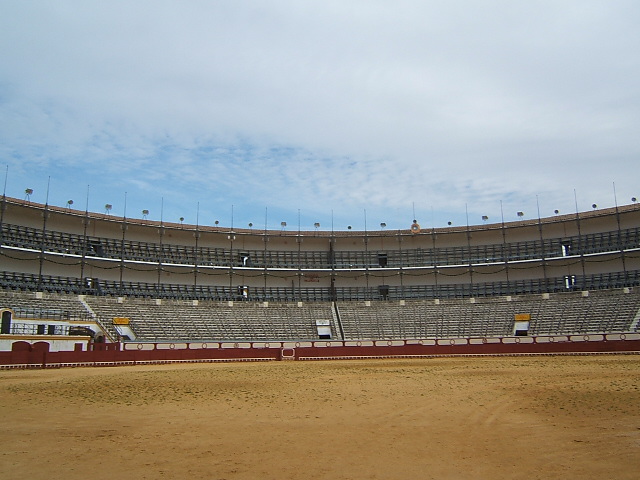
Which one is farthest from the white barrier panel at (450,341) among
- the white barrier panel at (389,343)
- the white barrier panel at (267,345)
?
the white barrier panel at (267,345)

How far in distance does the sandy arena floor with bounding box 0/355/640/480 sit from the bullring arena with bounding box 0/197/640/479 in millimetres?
79

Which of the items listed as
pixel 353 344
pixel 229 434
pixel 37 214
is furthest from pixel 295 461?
pixel 37 214

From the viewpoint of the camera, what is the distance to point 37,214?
45250mm

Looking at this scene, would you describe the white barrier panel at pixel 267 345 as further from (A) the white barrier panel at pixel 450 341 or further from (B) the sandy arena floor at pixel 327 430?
(B) the sandy arena floor at pixel 327 430

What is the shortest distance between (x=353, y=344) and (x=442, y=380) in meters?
19.7

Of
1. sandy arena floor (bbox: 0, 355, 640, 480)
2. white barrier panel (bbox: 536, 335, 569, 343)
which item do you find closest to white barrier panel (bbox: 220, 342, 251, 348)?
sandy arena floor (bbox: 0, 355, 640, 480)

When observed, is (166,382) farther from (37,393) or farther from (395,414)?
(395,414)

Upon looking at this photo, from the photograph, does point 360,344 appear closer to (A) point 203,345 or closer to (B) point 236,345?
(B) point 236,345

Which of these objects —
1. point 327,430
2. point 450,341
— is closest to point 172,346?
point 450,341

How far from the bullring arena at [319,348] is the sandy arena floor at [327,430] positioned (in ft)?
0.26

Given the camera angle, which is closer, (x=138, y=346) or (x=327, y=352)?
(x=138, y=346)

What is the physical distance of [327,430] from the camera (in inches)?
487

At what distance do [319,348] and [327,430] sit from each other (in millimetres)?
28004

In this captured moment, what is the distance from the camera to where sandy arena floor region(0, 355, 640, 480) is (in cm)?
930
